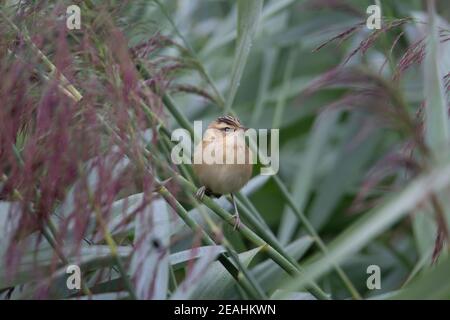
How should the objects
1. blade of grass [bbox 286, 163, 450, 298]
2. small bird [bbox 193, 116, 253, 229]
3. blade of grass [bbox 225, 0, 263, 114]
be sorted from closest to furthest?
blade of grass [bbox 286, 163, 450, 298] < blade of grass [bbox 225, 0, 263, 114] < small bird [bbox 193, 116, 253, 229]

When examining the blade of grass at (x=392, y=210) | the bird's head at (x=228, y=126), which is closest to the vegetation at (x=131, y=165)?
the blade of grass at (x=392, y=210)

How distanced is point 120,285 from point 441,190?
2.05 ft

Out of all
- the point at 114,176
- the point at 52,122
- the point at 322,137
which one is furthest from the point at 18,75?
the point at 322,137

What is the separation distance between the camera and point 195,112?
261 cm

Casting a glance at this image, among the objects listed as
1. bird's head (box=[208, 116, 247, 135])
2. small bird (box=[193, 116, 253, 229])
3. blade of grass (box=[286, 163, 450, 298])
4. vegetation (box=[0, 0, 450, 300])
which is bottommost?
blade of grass (box=[286, 163, 450, 298])

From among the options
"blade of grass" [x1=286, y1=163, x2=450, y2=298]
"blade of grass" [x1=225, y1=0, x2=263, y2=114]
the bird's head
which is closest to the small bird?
the bird's head

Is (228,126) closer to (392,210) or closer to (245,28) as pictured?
(245,28)

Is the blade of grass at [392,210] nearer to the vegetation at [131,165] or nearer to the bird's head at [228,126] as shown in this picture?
the vegetation at [131,165]

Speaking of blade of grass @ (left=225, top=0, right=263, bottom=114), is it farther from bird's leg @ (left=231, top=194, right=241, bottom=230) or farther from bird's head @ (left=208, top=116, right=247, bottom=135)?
bird's head @ (left=208, top=116, right=247, bottom=135)

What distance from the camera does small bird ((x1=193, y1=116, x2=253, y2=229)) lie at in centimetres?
181

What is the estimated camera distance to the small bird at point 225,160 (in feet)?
5.95

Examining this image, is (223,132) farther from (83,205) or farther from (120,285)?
(83,205)

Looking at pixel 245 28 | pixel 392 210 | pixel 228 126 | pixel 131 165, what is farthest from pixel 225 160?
pixel 392 210
